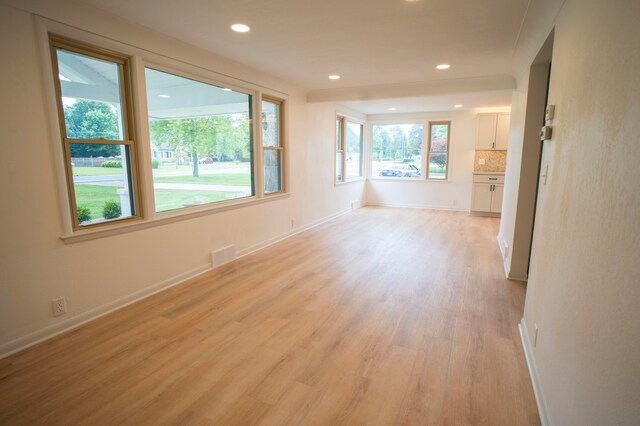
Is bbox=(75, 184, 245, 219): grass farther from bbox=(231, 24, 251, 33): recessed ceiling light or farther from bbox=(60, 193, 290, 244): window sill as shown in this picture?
bbox=(231, 24, 251, 33): recessed ceiling light

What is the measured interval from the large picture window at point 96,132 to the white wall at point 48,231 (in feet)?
0.52

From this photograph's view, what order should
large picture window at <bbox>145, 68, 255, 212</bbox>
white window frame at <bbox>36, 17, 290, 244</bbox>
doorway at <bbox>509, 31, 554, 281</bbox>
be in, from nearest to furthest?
white window frame at <bbox>36, 17, 290, 244</bbox>
doorway at <bbox>509, 31, 554, 281</bbox>
large picture window at <bbox>145, 68, 255, 212</bbox>

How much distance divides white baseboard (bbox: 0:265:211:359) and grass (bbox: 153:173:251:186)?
103 centimetres

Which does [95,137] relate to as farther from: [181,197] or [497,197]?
[497,197]

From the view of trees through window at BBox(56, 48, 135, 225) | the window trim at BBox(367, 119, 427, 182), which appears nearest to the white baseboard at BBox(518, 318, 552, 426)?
the view of trees through window at BBox(56, 48, 135, 225)

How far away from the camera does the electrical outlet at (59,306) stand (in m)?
2.55

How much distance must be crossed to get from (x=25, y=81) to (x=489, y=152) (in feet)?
25.9

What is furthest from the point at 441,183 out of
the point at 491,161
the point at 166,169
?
the point at 166,169

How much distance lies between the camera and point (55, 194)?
8.17 feet

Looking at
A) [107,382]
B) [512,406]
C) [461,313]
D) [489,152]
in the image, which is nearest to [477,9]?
[461,313]

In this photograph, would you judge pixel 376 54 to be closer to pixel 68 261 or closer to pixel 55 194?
pixel 55 194

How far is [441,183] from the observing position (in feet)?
27.1

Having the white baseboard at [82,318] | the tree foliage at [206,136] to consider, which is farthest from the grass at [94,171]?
the white baseboard at [82,318]

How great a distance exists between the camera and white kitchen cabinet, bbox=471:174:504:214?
7.39m
